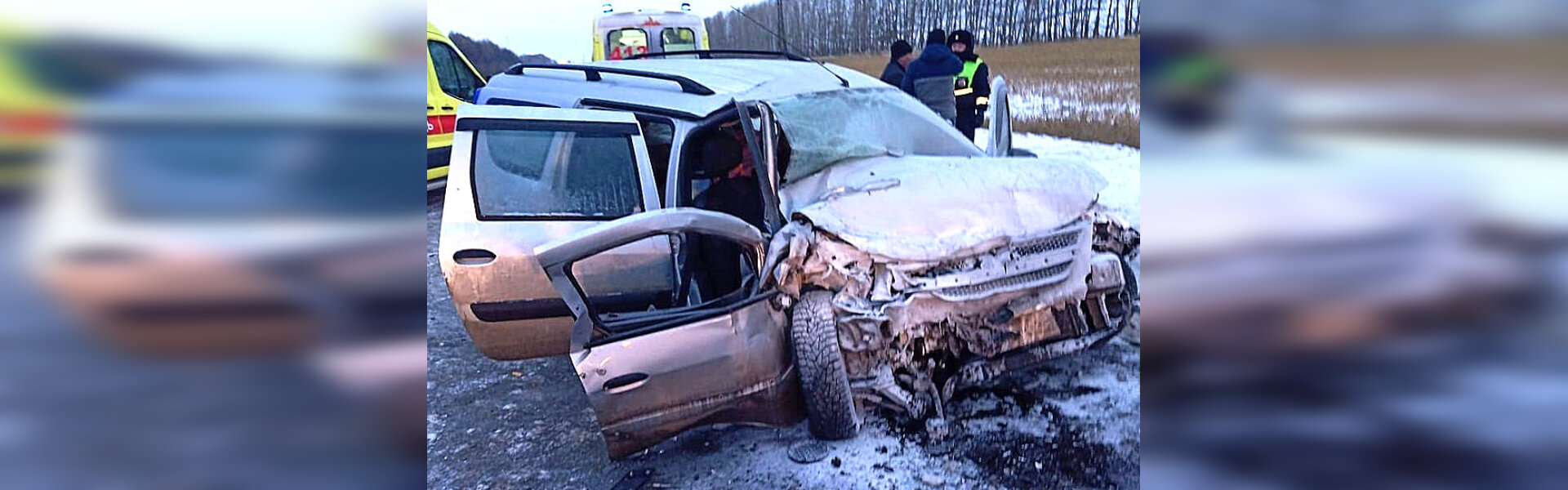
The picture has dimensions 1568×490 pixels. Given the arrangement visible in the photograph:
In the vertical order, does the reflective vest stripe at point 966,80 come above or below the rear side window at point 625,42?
below

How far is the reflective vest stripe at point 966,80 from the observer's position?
6.79 metres

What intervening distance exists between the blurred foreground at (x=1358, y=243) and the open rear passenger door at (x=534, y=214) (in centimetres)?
228

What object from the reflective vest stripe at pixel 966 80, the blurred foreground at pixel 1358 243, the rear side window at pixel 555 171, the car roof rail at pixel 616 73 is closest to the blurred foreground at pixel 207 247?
the blurred foreground at pixel 1358 243

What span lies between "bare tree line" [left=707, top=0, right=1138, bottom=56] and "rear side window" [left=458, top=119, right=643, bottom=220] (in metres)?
4.74

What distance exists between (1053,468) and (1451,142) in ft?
7.41

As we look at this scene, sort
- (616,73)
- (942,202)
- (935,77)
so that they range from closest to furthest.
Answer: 1. (942,202)
2. (616,73)
3. (935,77)

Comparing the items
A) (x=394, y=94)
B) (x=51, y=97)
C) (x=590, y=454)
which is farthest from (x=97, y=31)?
(x=590, y=454)

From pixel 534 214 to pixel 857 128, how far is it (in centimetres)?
141

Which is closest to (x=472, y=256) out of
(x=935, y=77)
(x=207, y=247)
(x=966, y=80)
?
(x=207, y=247)

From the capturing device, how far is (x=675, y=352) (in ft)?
8.38

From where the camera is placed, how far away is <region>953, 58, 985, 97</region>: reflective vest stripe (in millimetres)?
6789

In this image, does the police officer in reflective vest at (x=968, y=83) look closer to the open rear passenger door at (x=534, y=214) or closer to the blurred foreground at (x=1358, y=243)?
the open rear passenger door at (x=534, y=214)

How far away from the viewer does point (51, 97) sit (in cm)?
60

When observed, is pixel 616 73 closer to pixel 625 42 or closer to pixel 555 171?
pixel 555 171
